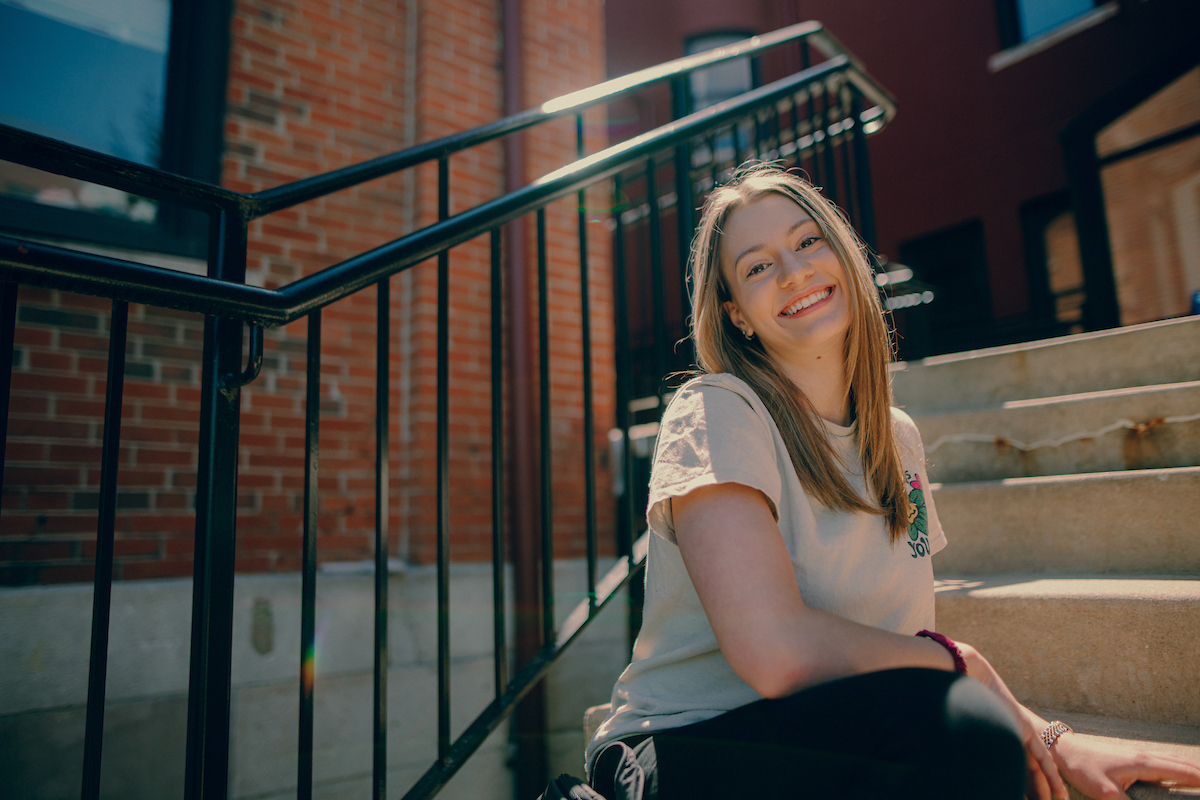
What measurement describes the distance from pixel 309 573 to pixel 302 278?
0.56 m

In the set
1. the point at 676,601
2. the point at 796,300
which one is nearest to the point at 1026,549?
the point at 796,300

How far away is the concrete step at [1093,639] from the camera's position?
1320 millimetres

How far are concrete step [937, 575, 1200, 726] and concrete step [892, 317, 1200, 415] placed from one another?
2.79ft

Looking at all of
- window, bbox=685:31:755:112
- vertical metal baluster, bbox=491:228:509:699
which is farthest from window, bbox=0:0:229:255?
window, bbox=685:31:755:112

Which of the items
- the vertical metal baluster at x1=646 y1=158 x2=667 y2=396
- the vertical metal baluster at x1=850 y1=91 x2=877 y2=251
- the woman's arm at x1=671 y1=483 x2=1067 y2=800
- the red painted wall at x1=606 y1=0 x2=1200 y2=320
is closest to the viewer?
the woman's arm at x1=671 y1=483 x2=1067 y2=800

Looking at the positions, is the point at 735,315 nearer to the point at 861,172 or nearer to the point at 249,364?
the point at 249,364

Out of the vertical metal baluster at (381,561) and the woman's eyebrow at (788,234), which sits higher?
the woman's eyebrow at (788,234)

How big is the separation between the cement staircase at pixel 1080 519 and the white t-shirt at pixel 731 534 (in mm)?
453

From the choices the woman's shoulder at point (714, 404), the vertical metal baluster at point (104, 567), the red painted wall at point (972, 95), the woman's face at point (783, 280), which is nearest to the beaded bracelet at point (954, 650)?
the woman's shoulder at point (714, 404)

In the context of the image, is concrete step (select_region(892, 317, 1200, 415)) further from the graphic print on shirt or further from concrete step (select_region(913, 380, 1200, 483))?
the graphic print on shirt

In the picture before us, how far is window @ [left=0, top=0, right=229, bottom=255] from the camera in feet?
8.06

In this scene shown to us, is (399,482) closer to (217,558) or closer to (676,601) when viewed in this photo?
(217,558)

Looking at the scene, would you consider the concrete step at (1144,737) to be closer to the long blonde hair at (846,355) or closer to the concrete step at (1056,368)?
the long blonde hair at (846,355)

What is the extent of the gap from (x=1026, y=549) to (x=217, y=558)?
1.82m
